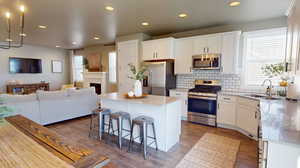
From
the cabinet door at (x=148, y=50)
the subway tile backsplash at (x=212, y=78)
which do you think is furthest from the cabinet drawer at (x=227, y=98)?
the cabinet door at (x=148, y=50)

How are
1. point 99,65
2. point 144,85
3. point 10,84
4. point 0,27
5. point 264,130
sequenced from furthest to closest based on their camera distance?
point 99,65 → point 10,84 → point 144,85 → point 0,27 → point 264,130

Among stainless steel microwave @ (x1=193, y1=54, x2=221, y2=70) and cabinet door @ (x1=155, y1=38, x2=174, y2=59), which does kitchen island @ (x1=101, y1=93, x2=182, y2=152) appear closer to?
stainless steel microwave @ (x1=193, y1=54, x2=221, y2=70)

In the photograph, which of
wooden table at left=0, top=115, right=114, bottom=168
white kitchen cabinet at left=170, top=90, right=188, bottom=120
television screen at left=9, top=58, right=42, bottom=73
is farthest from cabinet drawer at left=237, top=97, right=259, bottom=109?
television screen at left=9, top=58, right=42, bottom=73

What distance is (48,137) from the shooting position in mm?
1117

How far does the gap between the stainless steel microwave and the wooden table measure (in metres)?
3.71

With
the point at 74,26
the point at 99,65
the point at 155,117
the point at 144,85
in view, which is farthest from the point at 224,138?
the point at 99,65

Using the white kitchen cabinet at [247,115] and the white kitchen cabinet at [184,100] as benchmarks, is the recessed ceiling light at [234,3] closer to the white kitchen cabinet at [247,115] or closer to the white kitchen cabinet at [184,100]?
the white kitchen cabinet at [247,115]

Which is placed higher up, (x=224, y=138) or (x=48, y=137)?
(x=48, y=137)

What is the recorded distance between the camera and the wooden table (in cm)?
80

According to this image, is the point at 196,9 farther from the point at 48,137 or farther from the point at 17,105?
the point at 17,105

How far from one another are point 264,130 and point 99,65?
24.0 ft

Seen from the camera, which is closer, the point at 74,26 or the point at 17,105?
the point at 17,105

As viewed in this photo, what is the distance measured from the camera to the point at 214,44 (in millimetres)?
3859

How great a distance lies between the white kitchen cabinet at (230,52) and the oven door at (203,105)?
2.76ft
